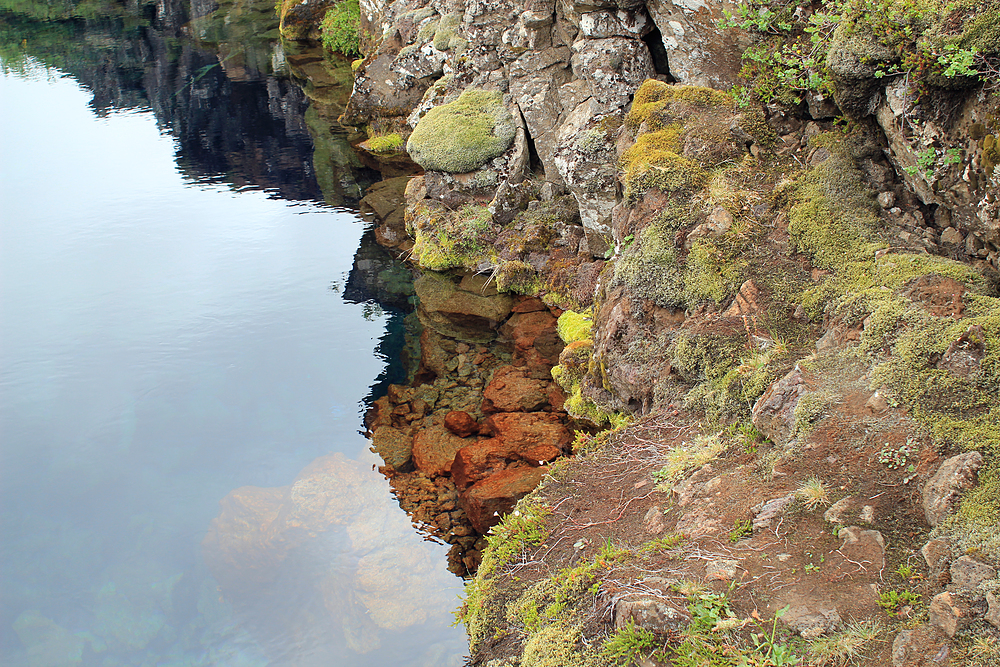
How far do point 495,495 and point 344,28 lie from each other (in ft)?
104

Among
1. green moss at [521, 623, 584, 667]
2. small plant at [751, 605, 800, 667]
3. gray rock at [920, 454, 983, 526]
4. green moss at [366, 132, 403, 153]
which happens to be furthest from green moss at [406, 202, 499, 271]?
small plant at [751, 605, 800, 667]

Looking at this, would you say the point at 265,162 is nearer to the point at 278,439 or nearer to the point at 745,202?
the point at 278,439

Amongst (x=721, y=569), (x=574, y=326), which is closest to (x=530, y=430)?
(x=574, y=326)

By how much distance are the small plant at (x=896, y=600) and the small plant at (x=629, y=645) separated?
1818 millimetres

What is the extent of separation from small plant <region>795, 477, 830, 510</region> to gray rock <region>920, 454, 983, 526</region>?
0.81m

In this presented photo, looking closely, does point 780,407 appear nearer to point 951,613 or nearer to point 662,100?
point 951,613

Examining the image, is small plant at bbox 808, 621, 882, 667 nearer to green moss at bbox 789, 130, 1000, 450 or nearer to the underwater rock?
green moss at bbox 789, 130, 1000, 450

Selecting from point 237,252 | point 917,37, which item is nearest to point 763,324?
point 917,37

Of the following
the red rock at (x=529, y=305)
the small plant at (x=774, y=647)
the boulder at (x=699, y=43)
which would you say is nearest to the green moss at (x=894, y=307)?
the small plant at (x=774, y=647)

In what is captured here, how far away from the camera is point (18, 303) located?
17812 mm

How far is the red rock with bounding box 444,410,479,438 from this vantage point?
1180cm

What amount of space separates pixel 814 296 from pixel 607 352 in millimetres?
3381

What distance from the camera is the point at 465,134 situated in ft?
56.7

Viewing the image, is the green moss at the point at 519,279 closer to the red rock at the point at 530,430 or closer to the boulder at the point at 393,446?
the red rock at the point at 530,430
